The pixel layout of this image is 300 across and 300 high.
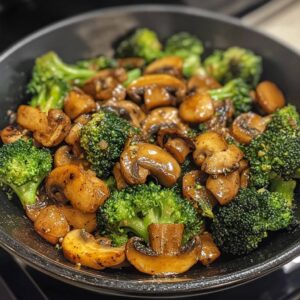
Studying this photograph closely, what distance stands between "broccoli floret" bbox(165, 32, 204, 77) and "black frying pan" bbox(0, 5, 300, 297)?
0.17 feet

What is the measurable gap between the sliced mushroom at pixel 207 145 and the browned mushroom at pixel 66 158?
1.50 ft

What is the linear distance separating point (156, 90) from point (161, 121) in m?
0.19

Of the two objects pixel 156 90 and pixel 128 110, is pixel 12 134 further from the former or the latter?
pixel 156 90

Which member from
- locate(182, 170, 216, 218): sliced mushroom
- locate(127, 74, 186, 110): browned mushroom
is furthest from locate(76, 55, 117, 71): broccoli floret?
locate(182, 170, 216, 218): sliced mushroom

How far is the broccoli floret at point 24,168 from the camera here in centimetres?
200

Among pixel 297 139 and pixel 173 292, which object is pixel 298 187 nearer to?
pixel 297 139

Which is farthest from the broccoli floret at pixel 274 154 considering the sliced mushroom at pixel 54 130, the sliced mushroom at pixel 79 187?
the sliced mushroom at pixel 54 130

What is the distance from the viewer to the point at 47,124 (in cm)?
Result: 213

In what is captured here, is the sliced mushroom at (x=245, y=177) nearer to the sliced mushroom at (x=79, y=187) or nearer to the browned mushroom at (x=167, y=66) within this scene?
the sliced mushroom at (x=79, y=187)

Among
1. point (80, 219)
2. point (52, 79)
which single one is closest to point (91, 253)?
point (80, 219)

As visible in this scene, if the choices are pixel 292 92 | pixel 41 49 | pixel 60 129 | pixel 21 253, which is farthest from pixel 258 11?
pixel 21 253

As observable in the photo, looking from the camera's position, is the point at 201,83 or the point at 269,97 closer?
the point at 269,97

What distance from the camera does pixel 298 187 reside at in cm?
212

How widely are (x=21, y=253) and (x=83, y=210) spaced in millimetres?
279
